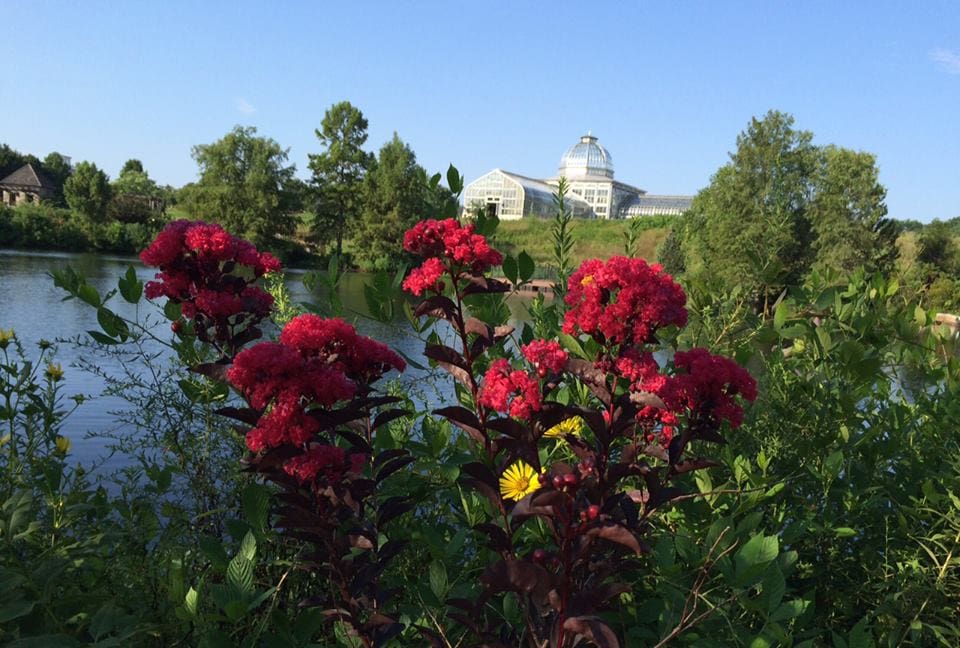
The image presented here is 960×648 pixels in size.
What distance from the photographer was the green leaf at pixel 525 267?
85.3 inches

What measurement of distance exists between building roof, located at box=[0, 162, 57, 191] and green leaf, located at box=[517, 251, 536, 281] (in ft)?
245

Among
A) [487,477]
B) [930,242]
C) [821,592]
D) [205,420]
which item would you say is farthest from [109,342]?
[930,242]

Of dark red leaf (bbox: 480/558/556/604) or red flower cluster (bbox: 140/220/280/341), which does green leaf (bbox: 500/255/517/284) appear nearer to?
red flower cluster (bbox: 140/220/280/341)

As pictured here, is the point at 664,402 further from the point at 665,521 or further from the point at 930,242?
the point at 930,242

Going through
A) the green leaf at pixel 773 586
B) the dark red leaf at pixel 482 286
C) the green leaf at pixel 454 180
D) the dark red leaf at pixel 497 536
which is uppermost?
the green leaf at pixel 454 180

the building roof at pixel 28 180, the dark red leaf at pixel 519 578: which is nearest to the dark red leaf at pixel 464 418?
the dark red leaf at pixel 519 578

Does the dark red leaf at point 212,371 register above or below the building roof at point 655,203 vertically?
below

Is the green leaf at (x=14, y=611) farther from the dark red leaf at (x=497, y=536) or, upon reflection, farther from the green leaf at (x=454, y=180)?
the green leaf at (x=454, y=180)

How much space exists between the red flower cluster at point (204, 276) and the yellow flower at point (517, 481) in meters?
0.73

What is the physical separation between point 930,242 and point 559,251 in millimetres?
40600

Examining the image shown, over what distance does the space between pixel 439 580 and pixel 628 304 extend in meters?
0.69

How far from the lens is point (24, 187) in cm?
6262

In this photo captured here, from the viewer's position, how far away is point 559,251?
2.35 metres

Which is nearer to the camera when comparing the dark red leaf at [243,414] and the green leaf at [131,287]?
the dark red leaf at [243,414]
